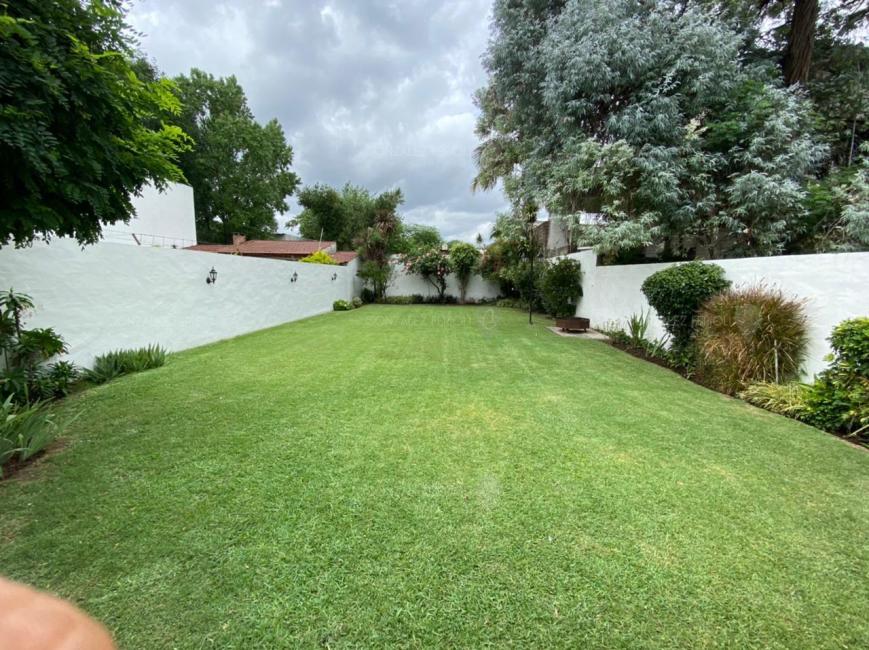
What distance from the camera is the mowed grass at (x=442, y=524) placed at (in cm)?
156

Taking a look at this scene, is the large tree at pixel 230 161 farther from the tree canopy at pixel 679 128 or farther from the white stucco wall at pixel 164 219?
the tree canopy at pixel 679 128

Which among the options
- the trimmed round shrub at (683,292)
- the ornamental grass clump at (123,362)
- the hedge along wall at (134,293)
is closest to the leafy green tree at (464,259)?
the hedge along wall at (134,293)

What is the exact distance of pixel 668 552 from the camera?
6.40 ft

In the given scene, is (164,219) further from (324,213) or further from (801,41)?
(801,41)

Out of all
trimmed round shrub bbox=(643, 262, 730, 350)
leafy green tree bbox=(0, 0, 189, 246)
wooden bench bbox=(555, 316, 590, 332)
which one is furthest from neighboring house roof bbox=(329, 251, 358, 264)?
leafy green tree bbox=(0, 0, 189, 246)

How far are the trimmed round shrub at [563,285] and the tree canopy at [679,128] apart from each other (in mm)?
2735

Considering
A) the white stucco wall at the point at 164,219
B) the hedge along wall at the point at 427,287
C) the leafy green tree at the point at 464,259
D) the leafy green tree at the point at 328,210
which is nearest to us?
the white stucco wall at the point at 164,219

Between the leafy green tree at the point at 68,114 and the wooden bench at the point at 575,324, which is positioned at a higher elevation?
the leafy green tree at the point at 68,114

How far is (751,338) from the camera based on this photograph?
461 cm

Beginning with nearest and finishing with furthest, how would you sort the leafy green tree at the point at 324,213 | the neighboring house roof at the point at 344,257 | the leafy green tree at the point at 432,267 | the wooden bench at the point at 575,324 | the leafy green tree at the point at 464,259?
the wooden bench at the point at 575,324 < the leafy green tree at the point at 464,259 < the leafy green tree at the point at 432,267 < the neighboring house roof at the point at 344,257 < the leafy green tree at the point at 324,213

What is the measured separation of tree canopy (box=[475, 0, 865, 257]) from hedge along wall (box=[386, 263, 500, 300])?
10.8 meters

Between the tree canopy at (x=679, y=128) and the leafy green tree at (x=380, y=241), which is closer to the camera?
the tree canopy at (x=679, y=128)

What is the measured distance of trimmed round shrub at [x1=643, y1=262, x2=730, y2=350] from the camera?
5.53 meters

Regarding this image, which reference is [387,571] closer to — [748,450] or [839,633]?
[839,633]
